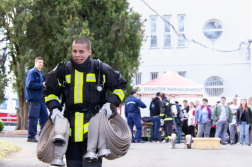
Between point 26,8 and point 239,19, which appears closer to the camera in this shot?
point 26,8

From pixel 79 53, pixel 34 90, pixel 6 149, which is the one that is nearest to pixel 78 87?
pixel 79 53

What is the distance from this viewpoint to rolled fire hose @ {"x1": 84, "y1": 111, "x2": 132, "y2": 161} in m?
3.69

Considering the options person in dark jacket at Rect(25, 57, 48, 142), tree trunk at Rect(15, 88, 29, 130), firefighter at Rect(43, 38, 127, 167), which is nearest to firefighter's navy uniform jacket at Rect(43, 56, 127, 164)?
firefighter at Rect(43, 38, 127, 167)

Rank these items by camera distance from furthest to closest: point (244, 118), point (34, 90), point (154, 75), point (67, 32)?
point (154, 75) < point (67, 32) < point (244, 118) < point (34, 90)

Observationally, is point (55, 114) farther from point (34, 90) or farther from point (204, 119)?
point (204, 119)

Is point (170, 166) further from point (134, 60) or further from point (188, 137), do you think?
point (134, 60)

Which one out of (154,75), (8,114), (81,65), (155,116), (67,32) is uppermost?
(67,32)

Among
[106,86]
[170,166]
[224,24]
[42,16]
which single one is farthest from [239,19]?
[106,86]

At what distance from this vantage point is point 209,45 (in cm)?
2883

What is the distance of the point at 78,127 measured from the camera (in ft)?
12.9

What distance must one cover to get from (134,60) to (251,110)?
18.9ft

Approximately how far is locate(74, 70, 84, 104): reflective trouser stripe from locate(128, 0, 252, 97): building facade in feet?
80.4

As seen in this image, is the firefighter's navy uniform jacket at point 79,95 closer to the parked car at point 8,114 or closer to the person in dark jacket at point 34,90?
→ the person in dark jacket at point 34,90

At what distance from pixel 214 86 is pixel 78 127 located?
82.7 feet
